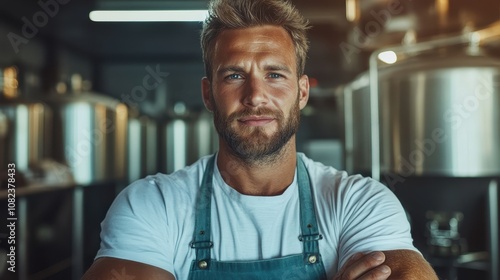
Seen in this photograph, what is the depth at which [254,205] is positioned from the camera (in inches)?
63.0

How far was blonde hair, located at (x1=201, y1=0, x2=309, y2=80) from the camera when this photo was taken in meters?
1.68

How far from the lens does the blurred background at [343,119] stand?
11.8ft

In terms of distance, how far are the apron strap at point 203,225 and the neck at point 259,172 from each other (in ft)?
0.28

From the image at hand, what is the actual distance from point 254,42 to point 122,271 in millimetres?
736

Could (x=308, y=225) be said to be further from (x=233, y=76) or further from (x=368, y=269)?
(x=233, y=76)

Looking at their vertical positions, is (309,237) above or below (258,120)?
below

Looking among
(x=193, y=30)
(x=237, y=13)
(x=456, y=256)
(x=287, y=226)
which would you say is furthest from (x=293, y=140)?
(x=193, y=30)

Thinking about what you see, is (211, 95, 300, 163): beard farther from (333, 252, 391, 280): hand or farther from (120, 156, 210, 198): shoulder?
(333, 252, 391, 280): hand

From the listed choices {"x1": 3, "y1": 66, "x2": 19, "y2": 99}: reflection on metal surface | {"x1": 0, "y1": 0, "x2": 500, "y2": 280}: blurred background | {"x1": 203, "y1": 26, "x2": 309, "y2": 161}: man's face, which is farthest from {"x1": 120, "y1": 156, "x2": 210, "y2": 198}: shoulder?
{"x1": 3, "y1": 66, "x2": 19, "y2": 99}: reflection on metal surface

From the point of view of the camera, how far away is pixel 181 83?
359 inches

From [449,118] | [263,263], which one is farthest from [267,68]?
[449,118]

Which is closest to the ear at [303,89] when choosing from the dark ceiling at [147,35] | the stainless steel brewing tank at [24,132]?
the stainless steel brewing tank at [24,132]

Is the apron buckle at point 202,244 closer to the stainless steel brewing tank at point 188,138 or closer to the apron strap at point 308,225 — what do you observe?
the apron strap at point 308,225

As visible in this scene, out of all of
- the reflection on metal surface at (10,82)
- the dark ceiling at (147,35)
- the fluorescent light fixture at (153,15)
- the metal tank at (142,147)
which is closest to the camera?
the reflection on metal surface at (10,82)
